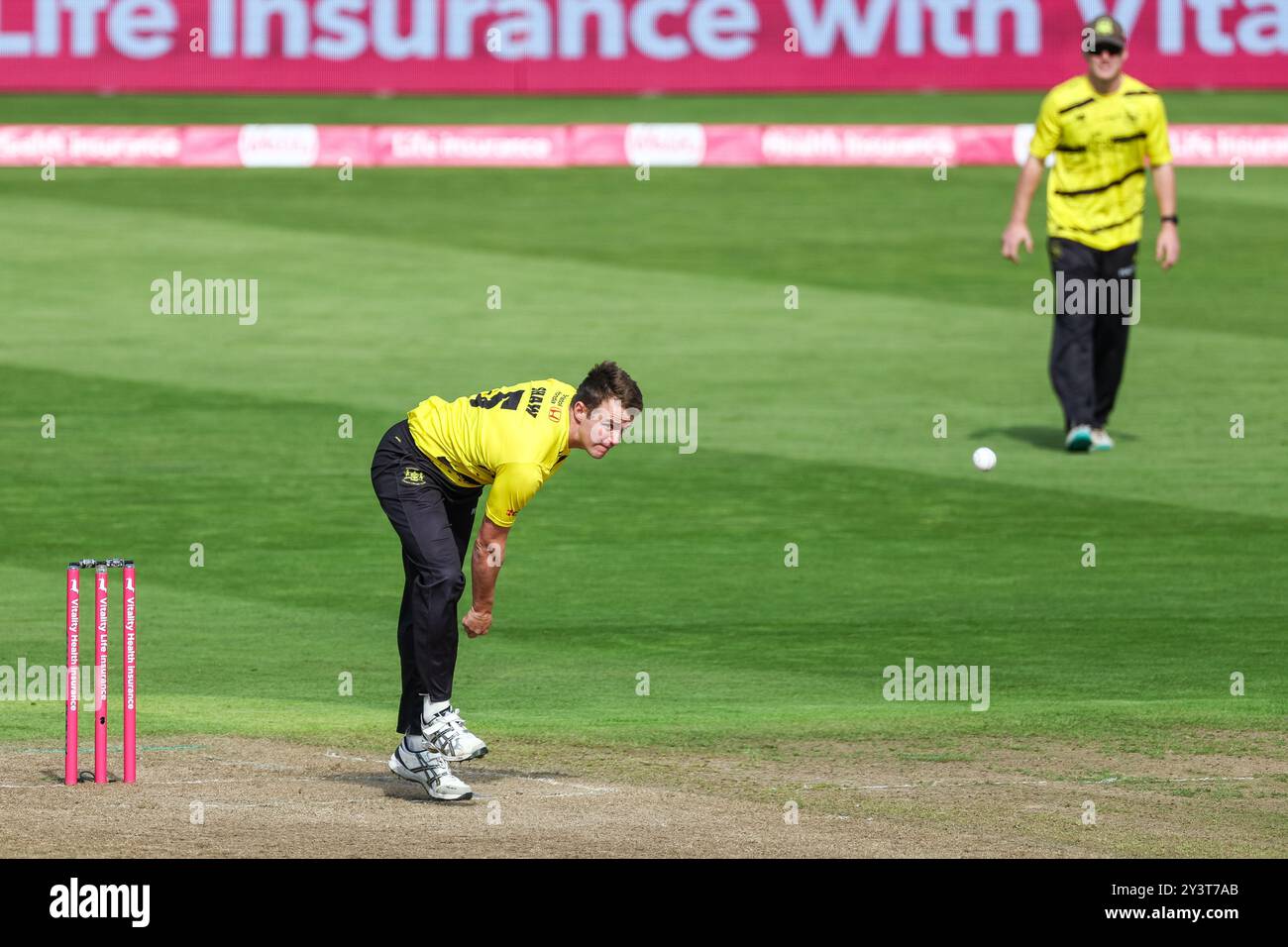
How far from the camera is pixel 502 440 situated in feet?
33.0

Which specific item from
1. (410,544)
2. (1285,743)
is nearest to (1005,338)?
(1285,743)

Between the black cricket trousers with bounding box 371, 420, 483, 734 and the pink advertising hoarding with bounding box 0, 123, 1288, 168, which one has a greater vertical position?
the pink advertising hoarding with bounding box 0, 123, 1288, 168

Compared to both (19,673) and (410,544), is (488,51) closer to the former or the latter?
(19,673)

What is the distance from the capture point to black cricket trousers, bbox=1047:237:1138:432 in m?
18.3

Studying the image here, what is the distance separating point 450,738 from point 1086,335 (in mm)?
9299

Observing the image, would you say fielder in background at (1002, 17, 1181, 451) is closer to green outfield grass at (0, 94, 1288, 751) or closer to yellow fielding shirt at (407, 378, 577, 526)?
green outfield grass at (0, 94, 1288, 751)

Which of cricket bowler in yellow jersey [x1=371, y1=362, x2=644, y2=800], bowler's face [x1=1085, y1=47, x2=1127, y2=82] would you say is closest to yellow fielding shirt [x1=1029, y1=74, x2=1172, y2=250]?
bowler's face [x1=1085, y1=47, x2=1127, y2=82]

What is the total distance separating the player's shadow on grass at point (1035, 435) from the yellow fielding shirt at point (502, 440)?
10.1 metres

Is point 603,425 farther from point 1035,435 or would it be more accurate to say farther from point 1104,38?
point 1035,435

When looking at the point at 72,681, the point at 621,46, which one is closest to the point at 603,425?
the point at 72,681

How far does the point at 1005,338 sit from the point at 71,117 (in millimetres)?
14307

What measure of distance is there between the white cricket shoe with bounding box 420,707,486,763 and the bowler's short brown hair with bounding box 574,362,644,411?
1.50 meters

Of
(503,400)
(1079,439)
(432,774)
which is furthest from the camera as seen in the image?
(1079,439)

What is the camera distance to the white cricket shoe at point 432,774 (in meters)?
10.3
